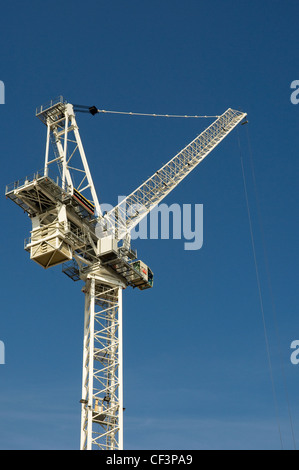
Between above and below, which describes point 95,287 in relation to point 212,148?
below

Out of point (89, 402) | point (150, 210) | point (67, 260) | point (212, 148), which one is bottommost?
point (89, 402)

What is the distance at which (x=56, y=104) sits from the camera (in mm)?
93125

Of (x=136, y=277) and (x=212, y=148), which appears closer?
(x=136, y=277)

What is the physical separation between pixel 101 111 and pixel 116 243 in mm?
26034

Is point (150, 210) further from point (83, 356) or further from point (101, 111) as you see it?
point (83, 356)

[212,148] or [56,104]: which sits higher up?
[212,148]
